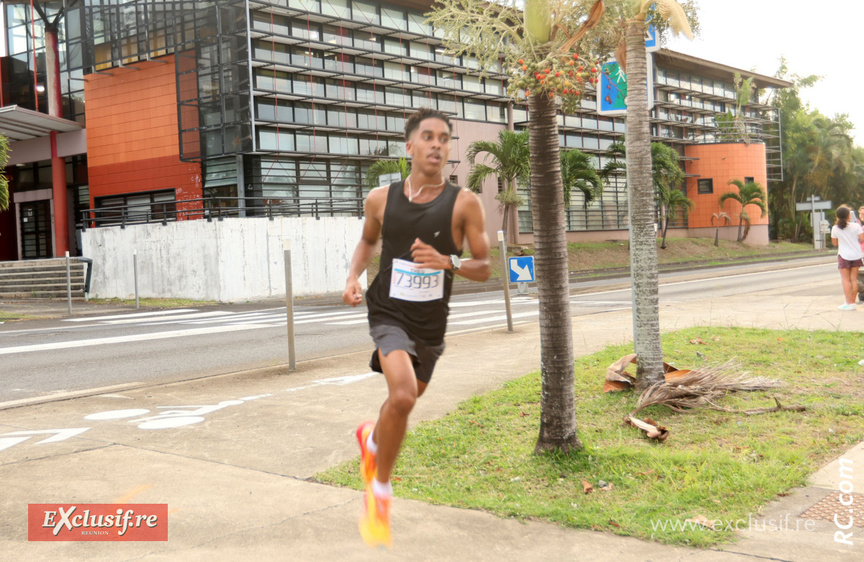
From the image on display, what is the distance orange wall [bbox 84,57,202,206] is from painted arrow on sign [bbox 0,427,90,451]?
96.6 ft

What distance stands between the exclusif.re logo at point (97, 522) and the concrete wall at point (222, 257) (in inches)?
772

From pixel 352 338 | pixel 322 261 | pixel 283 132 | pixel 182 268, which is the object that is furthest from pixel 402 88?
pixel 352 338

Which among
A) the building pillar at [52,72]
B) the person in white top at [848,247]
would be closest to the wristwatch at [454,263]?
the person in white top at [848,247]

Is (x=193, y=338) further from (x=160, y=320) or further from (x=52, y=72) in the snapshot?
(x=52, y=72)

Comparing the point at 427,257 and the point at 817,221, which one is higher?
the point at 817,221

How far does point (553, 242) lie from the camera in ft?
16.3

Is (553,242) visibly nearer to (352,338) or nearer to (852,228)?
(352,338)

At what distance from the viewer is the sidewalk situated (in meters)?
3.59

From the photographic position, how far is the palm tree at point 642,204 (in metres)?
6.64

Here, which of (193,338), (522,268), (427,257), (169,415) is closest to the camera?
(427,257)

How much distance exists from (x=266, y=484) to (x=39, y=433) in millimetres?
2620

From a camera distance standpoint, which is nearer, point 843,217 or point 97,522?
point 97,522

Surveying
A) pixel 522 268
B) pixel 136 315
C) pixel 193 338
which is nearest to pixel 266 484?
pixel 193 338

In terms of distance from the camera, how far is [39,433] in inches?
245
